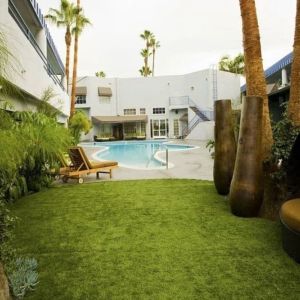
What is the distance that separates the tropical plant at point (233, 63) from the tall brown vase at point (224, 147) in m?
34.9

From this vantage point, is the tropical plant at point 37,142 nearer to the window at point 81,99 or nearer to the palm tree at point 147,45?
the window at point 81,99

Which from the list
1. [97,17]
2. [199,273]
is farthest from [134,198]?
[97,17]

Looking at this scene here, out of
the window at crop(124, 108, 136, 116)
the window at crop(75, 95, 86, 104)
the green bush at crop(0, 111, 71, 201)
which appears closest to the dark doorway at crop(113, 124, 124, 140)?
the window at crop(124, 108, 136, 116)

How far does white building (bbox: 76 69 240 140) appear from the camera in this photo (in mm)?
36656

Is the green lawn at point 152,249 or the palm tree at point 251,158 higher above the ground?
the palm tree at point 251,158

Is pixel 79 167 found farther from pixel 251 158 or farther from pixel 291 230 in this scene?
pixel 291 230

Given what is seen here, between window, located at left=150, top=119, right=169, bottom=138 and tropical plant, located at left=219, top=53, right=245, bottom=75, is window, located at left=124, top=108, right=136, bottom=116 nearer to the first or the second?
window, located at left=150, top=119, right=169, bottom=138

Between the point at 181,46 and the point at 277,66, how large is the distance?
24540mm

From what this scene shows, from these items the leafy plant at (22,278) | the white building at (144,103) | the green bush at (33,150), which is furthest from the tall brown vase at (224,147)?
the white building at (144,103)

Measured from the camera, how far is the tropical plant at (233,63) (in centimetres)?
4009

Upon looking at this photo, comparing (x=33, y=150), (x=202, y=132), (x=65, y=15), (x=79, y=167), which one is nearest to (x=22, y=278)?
(x=33, y=150)

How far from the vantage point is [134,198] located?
6918 millimetres

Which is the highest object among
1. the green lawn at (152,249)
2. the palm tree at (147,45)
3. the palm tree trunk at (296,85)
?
the palm tree at (147,45)

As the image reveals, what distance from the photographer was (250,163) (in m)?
5.41
